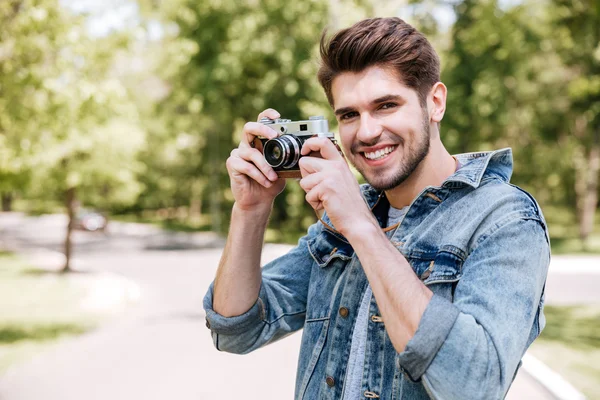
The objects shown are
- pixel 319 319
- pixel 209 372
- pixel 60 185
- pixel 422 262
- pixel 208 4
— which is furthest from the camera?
pixel 208 4

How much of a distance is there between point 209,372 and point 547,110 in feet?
78.3

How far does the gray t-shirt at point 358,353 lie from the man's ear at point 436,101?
0.57 metres

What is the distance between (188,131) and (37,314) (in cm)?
1993

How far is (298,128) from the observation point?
1897 mm

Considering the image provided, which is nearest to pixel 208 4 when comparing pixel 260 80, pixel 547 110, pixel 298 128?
pixel 260 80

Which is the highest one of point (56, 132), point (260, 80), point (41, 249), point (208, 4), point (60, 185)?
point (208, 4)

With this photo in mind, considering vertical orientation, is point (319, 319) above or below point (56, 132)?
below

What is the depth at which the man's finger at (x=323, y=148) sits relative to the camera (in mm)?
1655

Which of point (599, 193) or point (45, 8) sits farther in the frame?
point (599, 193)

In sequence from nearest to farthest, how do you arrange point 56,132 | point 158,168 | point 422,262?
point 422,262
point 56,132
point 158,168

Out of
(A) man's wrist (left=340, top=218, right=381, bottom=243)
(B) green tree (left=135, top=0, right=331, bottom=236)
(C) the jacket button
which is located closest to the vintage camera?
(A) man's wrist (left=340, top=218, right=381, bottom=243)

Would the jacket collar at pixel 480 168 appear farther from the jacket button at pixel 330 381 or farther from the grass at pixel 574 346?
the grass at pixel 574 346

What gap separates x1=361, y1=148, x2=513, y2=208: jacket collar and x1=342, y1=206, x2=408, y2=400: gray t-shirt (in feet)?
1.26

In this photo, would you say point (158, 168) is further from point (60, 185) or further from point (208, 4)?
point (60, 185)
